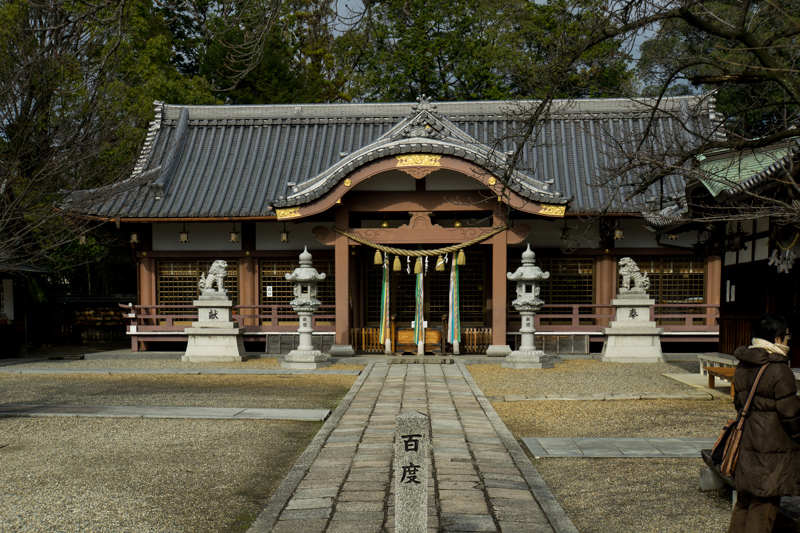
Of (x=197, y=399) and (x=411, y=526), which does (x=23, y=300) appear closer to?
(x=197, y=399)

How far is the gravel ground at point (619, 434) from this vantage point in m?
4.98

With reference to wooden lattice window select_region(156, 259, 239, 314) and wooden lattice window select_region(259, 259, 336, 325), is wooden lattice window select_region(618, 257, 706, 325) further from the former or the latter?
wooden lattice window select_region(156, 259, 239, 314)

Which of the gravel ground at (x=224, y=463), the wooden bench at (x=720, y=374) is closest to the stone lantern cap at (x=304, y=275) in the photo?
the gravel ground at (x=224, y=463)

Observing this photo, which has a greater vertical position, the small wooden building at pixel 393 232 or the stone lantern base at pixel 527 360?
the small wooden building at pixel 393 232

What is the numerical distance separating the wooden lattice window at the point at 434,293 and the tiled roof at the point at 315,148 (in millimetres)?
3068

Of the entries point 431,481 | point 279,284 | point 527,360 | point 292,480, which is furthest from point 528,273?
point 292,480

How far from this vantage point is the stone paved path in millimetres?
4613

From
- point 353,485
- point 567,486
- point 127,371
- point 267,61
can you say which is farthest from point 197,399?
point 267,61

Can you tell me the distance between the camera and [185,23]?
27.2m

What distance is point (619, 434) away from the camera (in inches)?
300

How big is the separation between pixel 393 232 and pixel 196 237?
19.6ft

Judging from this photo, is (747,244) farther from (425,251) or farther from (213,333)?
(213,333)

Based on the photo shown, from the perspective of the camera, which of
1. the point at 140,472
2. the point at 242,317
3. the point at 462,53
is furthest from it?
the point at 462,53

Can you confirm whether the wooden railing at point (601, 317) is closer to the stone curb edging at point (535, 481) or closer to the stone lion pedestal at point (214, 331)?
the stone lion pedestal at point (214, 331)
